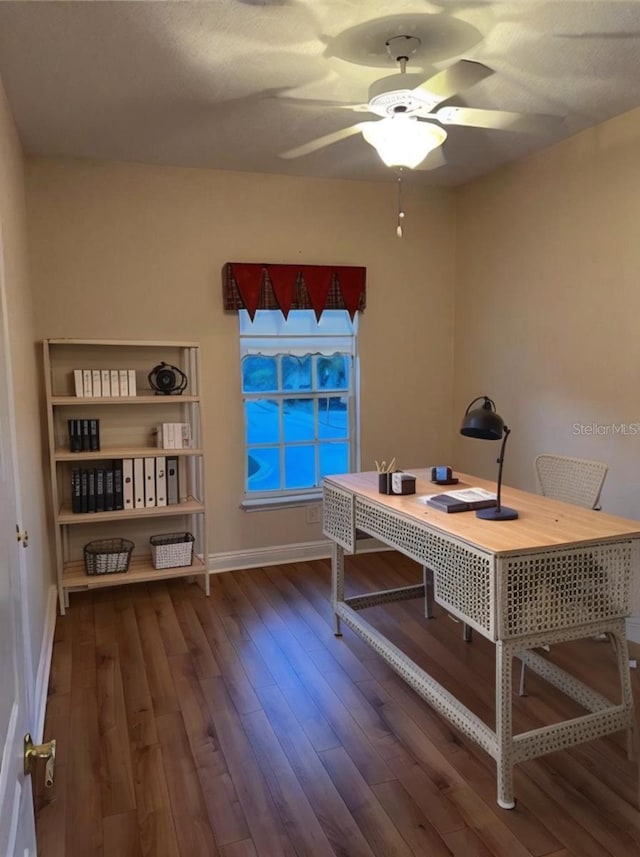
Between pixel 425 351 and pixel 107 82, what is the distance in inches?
112

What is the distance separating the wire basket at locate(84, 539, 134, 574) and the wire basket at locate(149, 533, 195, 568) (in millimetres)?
162

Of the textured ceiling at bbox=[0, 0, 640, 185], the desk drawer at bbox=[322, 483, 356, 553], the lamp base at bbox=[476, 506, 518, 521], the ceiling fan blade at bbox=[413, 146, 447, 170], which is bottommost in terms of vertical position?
the desk drawer at bbox=[322, 483, 356, 553]

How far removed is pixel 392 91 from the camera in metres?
2.25

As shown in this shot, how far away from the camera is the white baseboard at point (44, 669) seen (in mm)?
2414

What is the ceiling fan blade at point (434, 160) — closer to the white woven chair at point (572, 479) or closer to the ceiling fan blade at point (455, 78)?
the ceiling fan blade at point (455, 78)

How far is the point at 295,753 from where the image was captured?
7.70 feet

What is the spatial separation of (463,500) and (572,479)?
2.83ft

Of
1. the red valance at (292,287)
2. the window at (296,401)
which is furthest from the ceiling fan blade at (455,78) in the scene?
the window at (296,401)

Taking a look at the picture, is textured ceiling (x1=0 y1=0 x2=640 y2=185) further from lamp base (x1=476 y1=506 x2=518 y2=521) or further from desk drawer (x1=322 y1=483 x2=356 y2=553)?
desk drawer (x1=322 y1=483 x2=356 y2=553)

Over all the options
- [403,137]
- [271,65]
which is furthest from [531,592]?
[271,65]

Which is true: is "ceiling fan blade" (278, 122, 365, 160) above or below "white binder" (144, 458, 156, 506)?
above

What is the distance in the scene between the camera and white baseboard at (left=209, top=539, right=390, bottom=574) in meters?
4.34

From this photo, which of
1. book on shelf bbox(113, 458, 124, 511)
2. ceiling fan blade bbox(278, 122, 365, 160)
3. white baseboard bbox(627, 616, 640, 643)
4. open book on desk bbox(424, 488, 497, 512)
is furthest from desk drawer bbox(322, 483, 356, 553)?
ceiling fan blade bbox(278, 122, 365, 160)

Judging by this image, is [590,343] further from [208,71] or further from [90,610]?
[90,610]
